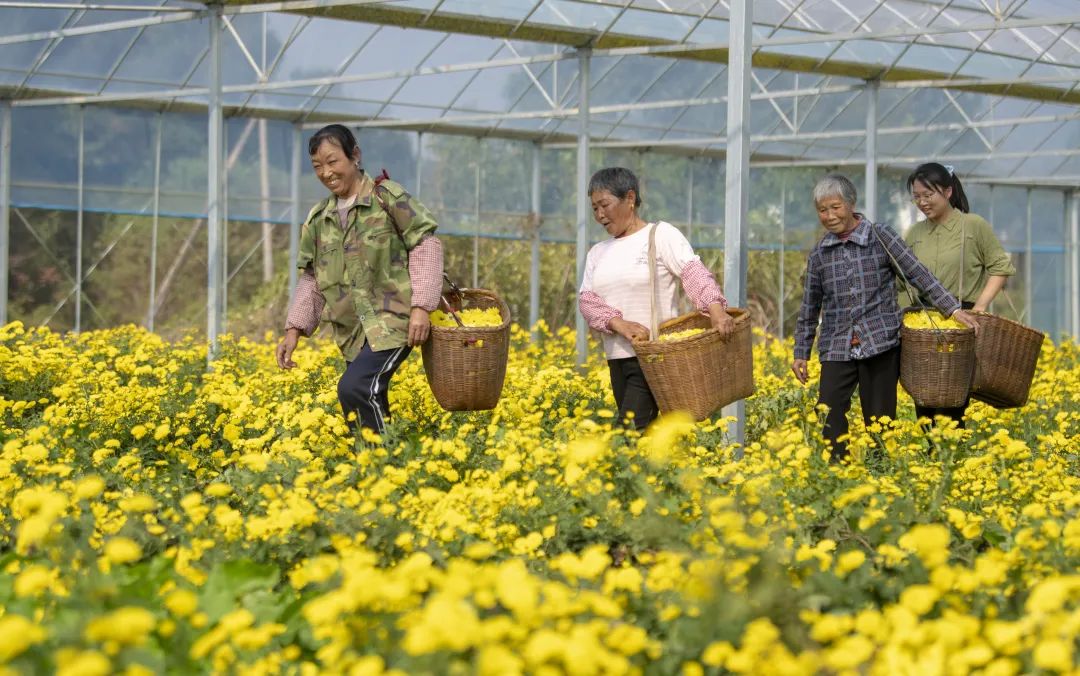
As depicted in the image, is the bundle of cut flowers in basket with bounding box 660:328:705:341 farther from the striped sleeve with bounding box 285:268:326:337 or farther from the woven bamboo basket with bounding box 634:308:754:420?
the striped sleeve with bounding box 285:268:326:337

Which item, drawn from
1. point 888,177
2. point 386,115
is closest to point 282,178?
point 386,115

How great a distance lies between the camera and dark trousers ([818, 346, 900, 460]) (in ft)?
17.9

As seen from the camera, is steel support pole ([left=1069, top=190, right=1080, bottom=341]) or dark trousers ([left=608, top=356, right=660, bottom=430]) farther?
steel support pole ([left=1069, top=190, right=1080, bottom=341])

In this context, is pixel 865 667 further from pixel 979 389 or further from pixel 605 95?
pixel 605 95

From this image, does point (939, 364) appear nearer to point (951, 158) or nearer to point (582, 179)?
point (582, 179)

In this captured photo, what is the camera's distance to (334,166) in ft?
15.7

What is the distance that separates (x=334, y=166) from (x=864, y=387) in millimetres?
2402

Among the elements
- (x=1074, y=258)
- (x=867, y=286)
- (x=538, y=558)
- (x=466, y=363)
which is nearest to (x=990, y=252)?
(x=867, y=286)

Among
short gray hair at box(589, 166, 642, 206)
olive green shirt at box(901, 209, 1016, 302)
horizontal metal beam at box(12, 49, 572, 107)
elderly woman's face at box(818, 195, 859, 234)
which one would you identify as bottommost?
olive green shirt at box(901, 209, 1016, 302)

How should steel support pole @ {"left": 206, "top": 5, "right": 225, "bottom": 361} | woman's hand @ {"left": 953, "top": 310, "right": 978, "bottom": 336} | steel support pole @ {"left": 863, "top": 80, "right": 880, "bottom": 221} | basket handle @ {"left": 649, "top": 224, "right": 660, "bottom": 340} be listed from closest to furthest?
1. basket handle @ {"left": 649, "top": 224, "right": 660, "bottom": 340}
2. woman's hand @ {"left": 953, "top": 310, "right": 978, "bottom": 336}
3. steel support pole @ {"left": 206, "top": 5, "right": 225, "bottom": 361}
4. steel support pole @ {"left": 863, "top": 80, "right": 880, "bottom": 221}

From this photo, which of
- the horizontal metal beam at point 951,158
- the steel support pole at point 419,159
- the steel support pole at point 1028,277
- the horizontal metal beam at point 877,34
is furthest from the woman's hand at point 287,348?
the steel support pole at point 1028,277

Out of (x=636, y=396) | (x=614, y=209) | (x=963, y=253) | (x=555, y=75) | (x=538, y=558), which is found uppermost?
(x=555, y=75)

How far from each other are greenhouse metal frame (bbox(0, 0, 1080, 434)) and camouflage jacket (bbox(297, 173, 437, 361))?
5.37 meters

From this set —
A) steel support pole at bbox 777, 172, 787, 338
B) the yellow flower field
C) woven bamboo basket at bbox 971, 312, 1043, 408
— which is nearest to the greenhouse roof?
steel support pole at bbox 777, 172, 787, 338
